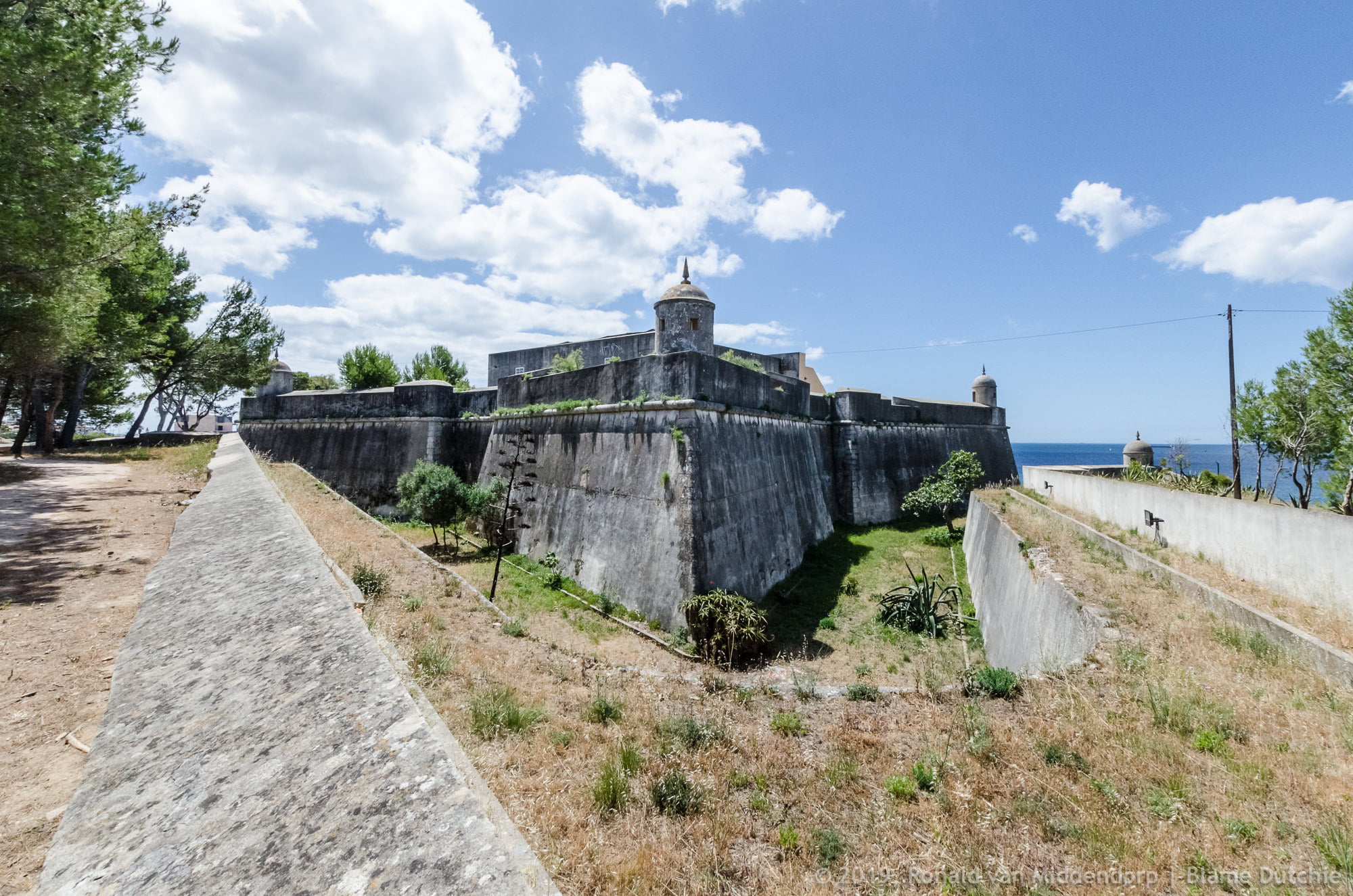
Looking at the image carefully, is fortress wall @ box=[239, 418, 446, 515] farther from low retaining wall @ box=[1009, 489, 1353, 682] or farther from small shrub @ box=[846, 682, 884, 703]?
low retaining wall @ box=[1009, 489, 1353, 682]

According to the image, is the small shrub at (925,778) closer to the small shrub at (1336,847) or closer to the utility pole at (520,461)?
the small shrub at (1336,847)

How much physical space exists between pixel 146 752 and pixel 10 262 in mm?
13136

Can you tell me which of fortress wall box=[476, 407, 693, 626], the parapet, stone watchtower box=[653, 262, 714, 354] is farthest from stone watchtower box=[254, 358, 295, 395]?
stone watchtower box=[653, 262, 714, 354]

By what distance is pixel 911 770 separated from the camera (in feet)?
14.4

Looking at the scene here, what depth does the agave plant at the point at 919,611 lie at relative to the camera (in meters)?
12.6

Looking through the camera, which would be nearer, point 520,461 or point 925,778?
point 925,778

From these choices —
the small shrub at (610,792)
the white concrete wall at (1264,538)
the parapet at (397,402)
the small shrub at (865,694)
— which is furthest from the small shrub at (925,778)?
the parapet at (397,402)

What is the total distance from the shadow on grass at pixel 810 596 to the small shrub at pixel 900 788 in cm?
673

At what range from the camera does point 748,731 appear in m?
5.07

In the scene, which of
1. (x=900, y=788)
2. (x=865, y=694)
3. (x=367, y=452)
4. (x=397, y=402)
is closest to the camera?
(x=900, y=788)

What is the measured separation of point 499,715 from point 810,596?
11.5 m

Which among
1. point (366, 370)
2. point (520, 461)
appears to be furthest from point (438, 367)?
point (520, 461)

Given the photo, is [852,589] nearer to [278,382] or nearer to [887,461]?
[887,461]

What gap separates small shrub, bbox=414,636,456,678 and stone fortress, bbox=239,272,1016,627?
261 inches
